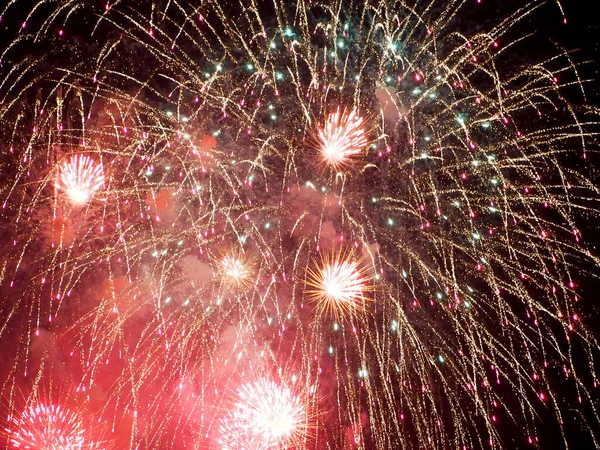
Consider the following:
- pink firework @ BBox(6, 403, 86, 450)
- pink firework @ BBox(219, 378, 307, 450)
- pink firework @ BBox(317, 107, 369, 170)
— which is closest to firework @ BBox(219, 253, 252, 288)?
pink firework @ BBox(219, 378, 307, 450)

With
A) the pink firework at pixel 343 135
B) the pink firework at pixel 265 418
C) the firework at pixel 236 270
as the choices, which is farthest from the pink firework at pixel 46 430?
the pink firework at pixel 343 135

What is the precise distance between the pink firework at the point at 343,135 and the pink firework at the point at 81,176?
175 inches

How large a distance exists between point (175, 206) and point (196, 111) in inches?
76.5

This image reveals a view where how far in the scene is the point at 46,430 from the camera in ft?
30.3

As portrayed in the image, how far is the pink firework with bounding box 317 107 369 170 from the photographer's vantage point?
708 cm

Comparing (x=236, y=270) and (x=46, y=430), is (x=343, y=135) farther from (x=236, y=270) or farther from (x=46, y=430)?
(x=46, y=430)

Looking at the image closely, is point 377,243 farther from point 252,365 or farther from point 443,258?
point 252,365

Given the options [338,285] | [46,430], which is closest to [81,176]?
[338,285]

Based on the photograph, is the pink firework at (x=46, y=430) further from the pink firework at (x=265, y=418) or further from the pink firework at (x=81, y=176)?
the pink firework at (x=81, y=176)

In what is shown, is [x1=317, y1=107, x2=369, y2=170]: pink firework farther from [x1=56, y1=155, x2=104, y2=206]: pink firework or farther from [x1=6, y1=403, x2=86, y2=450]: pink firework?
[x1=6, y1=403, x2=86, y2=450]: pink firework

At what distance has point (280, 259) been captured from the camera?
779 cm

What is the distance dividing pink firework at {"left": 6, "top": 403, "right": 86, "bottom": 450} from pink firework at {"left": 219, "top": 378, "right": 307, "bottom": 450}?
3961mm

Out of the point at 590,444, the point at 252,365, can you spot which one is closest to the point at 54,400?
the point at 252,365

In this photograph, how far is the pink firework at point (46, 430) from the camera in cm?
923
